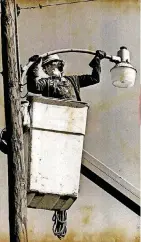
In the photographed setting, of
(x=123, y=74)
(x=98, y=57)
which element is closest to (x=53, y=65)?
(x=98, y=57)

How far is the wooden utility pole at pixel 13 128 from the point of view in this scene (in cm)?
617

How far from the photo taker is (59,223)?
7539mm

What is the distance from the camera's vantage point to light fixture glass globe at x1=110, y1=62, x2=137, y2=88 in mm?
7680

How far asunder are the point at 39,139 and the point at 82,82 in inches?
44.6

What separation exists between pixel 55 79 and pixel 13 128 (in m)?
1.55

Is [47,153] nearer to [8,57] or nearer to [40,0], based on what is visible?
[8,57]

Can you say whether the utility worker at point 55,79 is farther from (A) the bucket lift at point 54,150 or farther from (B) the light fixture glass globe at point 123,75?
(A) the bucket lift at point 54,150

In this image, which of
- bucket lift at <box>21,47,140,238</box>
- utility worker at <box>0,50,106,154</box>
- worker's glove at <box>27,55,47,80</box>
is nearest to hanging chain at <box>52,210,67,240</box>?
bucket lift at <box>21,47,140,238</box>

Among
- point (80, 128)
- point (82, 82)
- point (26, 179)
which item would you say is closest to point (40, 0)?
point (82, 82)

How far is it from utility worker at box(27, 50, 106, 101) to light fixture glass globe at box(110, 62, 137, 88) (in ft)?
0.60

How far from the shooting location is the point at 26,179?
657 cm

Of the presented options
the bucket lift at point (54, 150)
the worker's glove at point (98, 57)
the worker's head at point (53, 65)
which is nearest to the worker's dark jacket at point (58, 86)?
the worker's glove at point (98, 57)

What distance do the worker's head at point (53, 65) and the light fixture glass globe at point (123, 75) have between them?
49cm

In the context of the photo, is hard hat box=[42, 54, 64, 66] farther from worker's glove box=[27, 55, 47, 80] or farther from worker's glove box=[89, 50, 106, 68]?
worker's glove box=[89, 50, 106, 68]
